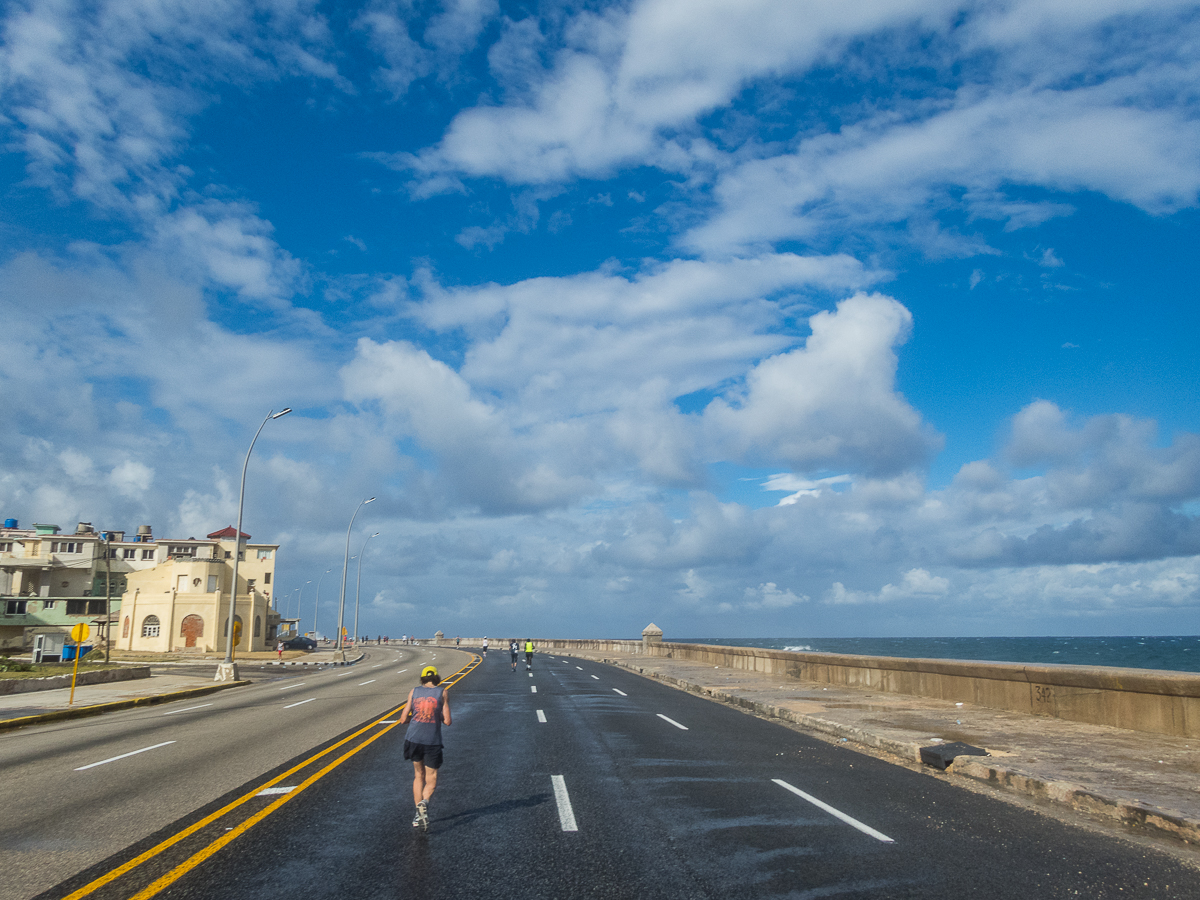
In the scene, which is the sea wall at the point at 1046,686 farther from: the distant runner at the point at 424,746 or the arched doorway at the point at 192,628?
the arched doorway at the point at 192,628

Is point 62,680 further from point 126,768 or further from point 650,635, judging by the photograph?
point 650,635

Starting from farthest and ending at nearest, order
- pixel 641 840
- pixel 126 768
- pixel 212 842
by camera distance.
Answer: pixel 126 768, pixel 641 840, pixel 212 842

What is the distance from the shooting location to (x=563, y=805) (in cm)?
810

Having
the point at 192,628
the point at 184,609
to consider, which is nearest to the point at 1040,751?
the point at 192,628

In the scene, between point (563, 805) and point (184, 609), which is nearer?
point (563, 805)

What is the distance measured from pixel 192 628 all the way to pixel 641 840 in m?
66.8

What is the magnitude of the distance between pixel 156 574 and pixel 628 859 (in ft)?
239

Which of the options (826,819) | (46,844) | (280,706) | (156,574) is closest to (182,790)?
(46,844)

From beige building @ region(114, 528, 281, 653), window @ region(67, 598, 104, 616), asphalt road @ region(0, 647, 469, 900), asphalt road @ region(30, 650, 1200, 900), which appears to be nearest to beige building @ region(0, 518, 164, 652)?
window @ region(67, 598, 104, 616)

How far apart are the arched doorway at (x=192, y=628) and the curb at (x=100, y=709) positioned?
41470 mm

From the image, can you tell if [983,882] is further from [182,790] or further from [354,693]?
[354,693]


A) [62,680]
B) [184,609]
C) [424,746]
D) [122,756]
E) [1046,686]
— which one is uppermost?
[184,609]

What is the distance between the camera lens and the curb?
16.2 meters

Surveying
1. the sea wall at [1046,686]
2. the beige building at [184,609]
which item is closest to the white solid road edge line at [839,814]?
→ the sea wall at [1046,686]
